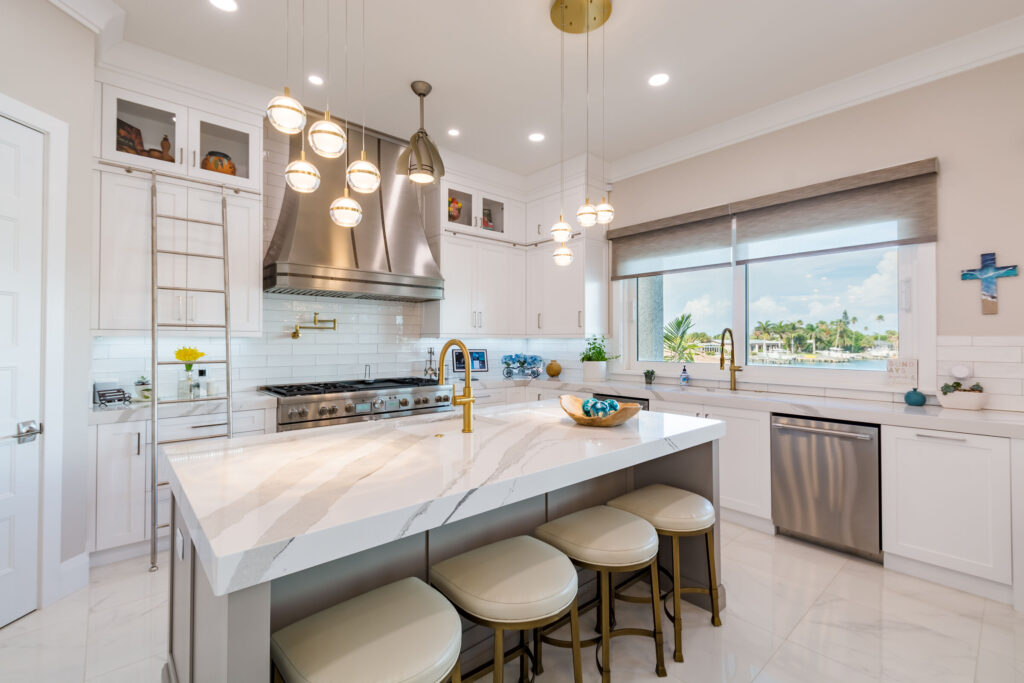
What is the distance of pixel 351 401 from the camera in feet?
11.0

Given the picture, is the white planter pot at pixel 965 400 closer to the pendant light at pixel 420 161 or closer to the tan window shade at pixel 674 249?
the tan window shade at pixel 674 249

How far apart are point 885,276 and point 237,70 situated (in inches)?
172

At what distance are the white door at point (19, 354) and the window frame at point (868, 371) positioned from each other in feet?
13.4

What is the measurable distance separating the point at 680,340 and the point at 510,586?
10.7ft

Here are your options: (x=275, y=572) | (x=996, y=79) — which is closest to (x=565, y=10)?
(x=996, y=79)

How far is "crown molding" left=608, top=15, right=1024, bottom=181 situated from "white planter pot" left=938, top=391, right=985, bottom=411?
1.84 m

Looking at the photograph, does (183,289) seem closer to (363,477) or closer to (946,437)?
(363,477)

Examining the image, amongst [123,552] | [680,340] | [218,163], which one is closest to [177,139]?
[218,163]

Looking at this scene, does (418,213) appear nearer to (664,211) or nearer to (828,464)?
(664,211)

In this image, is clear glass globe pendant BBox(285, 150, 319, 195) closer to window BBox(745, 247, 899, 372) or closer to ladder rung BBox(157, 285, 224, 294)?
ladder rung BBox(157, 285, 224, 294)

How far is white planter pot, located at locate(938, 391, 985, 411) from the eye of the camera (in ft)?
8.33

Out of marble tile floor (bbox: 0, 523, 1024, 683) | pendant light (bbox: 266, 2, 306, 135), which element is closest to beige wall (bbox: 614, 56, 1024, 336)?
marble tile floor (bbox: 0, 523, 1024, 683)

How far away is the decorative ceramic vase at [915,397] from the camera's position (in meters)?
2.77

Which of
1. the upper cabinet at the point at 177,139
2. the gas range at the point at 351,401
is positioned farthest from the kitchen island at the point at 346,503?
the upper cabinet at the point at 177,139
